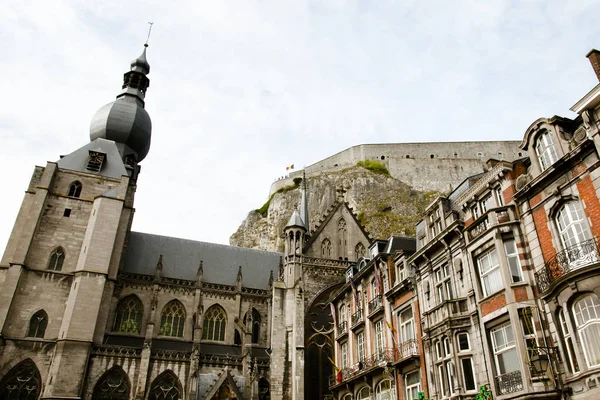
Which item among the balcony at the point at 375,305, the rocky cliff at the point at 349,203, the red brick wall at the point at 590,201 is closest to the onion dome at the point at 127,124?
the rocky cliff at the point at 349,203

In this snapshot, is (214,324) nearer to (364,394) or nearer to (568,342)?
(364,394)

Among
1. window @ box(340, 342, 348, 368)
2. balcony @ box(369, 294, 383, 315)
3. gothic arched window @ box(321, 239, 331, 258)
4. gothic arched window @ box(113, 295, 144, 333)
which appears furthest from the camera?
gothic arched window @ box(321, 239, 331, 258)

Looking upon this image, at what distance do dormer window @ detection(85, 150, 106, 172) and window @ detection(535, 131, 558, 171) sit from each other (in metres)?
26.8

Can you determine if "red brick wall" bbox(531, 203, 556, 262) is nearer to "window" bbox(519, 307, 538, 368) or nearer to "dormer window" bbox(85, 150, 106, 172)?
"window" bbox(519, 307, 538, 368)

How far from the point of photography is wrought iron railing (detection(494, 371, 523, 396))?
1038 cm

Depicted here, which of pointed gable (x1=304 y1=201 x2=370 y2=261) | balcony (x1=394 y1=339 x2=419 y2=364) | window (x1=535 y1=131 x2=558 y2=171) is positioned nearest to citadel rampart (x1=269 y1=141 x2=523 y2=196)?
pointed gable (x1=304 y1=201 x2=370 y2=261)

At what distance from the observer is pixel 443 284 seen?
46.5ft

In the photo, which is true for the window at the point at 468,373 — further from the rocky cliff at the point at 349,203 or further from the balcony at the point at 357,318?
the rocky cliff at the point at 349,203

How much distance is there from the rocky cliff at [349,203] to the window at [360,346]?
1304 inches

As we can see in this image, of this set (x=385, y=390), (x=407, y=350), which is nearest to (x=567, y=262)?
(x=407, y=350)

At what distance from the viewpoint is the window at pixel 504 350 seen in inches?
426

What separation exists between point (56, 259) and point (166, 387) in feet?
31.0

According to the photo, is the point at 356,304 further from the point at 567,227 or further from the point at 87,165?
the point at 87,165

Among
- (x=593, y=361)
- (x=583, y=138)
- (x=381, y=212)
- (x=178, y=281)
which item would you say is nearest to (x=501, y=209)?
(x=583, y=138)
